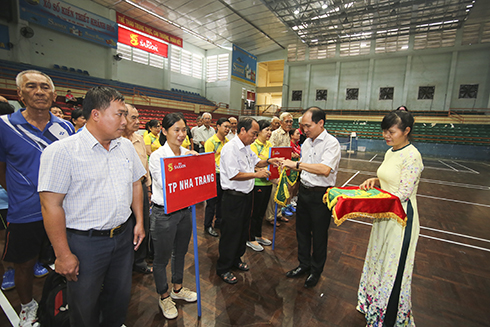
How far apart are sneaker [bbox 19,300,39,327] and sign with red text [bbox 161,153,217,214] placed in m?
1.55

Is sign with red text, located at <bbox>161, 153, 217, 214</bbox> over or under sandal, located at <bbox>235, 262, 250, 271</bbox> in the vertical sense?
over

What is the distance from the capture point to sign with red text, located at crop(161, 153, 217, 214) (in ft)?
5.20

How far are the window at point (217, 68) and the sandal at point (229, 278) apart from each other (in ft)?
67.6

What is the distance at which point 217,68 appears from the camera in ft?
70.0

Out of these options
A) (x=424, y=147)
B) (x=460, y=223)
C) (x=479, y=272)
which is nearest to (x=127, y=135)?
(x=479, y=272)

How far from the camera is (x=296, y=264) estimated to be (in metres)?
2.83

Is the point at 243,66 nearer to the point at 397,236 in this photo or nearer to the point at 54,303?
the point at 397,236

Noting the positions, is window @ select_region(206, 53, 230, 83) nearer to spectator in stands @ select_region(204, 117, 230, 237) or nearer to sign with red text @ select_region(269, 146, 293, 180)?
spectator in stands @ select_region(204, 117, 230, 237)

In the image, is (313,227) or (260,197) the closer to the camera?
(313,227)

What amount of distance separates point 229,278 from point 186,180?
1.36 metres

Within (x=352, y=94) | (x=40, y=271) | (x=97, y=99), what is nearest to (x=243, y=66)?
(x=352, y=94)

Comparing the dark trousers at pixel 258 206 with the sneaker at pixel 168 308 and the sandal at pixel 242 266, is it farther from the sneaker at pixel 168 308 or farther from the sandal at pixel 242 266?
the sneaker at pixel 168 308

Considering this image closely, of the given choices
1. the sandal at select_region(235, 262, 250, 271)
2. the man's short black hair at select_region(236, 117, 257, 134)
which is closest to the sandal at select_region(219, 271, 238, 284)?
the sandal at select_region(235, 262, 250, 271)

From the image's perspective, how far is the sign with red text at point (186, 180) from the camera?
1.58 meters
